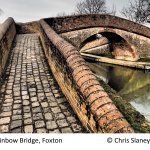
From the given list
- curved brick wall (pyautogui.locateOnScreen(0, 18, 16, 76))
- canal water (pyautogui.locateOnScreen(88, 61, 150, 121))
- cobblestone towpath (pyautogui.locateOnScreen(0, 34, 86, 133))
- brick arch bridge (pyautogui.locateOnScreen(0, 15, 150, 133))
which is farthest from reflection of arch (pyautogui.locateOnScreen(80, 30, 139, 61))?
cobblestone towpath (pyautogui.locateOnScreen(0, 34, 86, 133))

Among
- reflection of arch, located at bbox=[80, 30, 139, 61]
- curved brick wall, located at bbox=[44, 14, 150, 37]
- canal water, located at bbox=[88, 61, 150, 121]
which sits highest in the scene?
curved brick wall, located at bbox=[44, 14, 150, 37]

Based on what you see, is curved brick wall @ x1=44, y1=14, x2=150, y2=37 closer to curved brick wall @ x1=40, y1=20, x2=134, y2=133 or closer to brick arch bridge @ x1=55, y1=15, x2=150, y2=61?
brick arch bridge @ x1=55, y1=15, x2=150, y2=61

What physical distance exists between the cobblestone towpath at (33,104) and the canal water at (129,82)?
6.68 metres

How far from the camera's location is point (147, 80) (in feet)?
52.7

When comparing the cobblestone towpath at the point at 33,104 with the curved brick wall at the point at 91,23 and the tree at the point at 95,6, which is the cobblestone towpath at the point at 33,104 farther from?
the tree at the point at 95,6

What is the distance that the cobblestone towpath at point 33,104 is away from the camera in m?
3.86

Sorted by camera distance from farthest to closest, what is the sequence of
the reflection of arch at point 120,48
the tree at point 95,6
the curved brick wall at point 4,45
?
1. the tree at point 95,6
2. the reflection of arch at point 120,48
3. the curved brick wall at point 4,45

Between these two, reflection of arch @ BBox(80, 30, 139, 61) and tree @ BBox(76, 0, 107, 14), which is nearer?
reflection of arch @ BBox(80, 30, 139, 61)

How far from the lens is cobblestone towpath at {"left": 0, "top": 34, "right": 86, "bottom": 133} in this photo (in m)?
3.86

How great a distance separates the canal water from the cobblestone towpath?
668 cm

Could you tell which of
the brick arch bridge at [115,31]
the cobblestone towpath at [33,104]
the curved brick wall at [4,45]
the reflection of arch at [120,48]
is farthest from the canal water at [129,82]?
the curved brick wall at [4,45]

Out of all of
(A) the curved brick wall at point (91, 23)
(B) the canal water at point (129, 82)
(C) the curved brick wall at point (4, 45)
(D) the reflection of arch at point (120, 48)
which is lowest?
(B) the canal water at point (129, 82)

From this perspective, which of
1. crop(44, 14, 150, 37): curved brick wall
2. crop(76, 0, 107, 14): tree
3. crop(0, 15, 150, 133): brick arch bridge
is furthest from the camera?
crop(76, 0, 107, 14): tree

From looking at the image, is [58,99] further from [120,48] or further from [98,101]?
[120,48]
